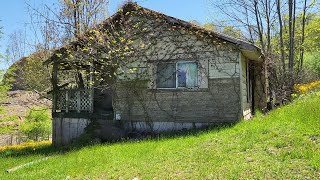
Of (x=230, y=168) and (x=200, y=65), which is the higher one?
(x=200, y=65)

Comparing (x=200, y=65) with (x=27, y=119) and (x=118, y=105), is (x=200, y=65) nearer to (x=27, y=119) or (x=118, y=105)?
(x=118, y=105)

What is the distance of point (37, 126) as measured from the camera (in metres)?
Answer: 27.8

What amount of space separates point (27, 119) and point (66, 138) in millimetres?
19310

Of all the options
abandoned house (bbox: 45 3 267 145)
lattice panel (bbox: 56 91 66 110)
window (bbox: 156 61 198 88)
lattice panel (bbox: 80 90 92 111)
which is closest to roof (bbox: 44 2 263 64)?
abandoned house (bbox: 45 3 267 145)

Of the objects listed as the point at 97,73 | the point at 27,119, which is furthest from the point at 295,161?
the point at 27,119

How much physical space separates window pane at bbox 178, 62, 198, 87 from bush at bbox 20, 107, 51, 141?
15286 mm

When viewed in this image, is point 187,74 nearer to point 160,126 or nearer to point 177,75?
point 177,75

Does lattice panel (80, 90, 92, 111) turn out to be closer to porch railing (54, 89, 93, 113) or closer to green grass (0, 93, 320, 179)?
porch railing (54, 89, 93, 113)

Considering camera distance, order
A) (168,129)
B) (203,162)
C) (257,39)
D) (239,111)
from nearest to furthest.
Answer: (203,162)
(239,111)
(168,129)
(257,39)

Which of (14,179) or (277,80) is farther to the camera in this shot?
(277,80)

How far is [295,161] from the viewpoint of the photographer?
21.9 ft

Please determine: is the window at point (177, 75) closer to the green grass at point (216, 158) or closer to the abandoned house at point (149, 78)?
the abandoned house at point (149, 78)

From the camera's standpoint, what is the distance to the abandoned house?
42.9 feet

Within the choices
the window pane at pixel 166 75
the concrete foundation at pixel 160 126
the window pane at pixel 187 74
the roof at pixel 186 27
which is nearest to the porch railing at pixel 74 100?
the roof at pixel 186 27
